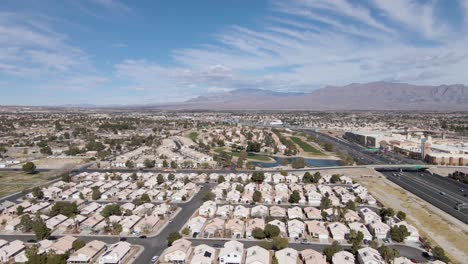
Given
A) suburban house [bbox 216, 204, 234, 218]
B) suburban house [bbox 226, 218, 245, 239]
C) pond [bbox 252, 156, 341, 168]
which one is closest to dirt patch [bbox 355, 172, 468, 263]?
suburban house [bbox 226, 218, 245, 239]

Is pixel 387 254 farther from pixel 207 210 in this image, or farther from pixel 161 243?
pixel 161 243

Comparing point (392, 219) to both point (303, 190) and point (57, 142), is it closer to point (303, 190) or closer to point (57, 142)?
point (303, 190)

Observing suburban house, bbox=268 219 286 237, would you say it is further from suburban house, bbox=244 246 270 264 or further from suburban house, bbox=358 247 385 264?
suburban house, bbox=358 247 385 264

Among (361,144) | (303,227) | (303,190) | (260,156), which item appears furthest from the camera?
(361,144)

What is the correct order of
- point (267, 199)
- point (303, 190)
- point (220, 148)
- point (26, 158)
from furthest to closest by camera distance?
point (220, 148)
point (26, 158)
point (303, 190)
point (267, 199)

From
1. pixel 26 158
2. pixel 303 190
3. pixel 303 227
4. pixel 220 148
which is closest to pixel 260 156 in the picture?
pixel 220 148

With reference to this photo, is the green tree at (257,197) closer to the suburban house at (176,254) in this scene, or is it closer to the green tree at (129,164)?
the suburban house at (176,254)

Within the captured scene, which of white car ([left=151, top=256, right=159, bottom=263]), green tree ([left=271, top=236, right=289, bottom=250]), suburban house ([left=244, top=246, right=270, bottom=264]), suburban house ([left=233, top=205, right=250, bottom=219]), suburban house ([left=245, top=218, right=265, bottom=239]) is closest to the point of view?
suburban house ([left=244, top=246, right=270, bottom=264])
